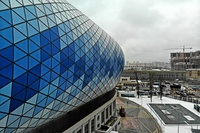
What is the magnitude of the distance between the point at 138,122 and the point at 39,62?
3109 cm

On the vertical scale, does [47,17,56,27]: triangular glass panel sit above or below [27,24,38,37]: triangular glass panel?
above

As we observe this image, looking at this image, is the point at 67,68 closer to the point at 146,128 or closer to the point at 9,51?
the point at 9,51

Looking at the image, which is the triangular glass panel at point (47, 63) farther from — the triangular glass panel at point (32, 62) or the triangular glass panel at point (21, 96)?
the triangular glass panel at point (21, 96)

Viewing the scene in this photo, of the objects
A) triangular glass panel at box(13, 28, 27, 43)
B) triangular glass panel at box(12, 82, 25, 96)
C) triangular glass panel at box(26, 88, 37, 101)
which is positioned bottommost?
triangular glass panel at box(26, 88, 37, 101)

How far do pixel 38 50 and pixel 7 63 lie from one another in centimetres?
293

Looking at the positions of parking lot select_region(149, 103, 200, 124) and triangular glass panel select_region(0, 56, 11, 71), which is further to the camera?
parking lot select_region(149, 103, 200, 124)

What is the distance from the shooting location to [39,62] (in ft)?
47.0

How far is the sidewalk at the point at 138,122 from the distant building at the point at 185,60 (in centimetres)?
12745

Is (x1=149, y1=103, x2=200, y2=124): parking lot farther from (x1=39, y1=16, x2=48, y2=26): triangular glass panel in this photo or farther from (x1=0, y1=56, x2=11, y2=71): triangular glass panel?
(x1=0, y1=56, x2=11, y2=71): triangular glass panel

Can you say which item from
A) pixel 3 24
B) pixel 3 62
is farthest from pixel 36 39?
pixel 3 62

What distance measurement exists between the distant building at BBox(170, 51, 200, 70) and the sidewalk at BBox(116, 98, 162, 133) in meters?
127

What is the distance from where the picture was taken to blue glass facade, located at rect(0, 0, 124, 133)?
12.2 metres

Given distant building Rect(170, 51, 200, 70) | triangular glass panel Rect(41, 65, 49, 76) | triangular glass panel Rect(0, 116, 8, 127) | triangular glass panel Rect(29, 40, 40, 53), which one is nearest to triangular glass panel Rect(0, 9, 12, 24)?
triangular glass panel Rect(29, 40, 40, 53)

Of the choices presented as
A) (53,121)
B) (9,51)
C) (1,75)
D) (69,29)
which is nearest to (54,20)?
(69,29)
